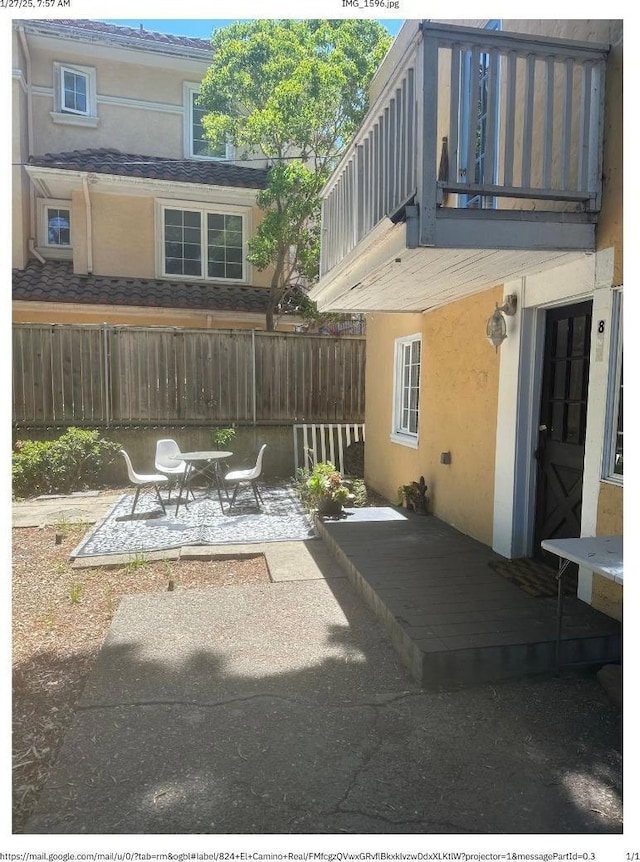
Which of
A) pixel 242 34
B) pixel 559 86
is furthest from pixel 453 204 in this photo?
pixel 242 34

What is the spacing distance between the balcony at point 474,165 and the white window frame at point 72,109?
1019cm

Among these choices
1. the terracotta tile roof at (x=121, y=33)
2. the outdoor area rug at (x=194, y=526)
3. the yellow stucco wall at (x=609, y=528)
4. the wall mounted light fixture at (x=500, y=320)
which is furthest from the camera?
the terracotta tile roof at (x=121, y=33)

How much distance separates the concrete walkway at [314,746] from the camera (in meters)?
2.15

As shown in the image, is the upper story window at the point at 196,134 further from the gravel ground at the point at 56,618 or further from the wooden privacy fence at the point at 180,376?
the gravel ground at the point at 56,618

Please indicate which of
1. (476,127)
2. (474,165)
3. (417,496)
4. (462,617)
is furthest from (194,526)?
(476,127)

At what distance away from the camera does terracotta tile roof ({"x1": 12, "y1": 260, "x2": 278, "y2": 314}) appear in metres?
10.5

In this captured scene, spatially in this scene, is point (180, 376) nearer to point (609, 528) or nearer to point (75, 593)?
point (75, 593)

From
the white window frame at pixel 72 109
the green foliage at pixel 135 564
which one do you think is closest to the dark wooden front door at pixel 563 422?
the green foliage at pixel 135 564

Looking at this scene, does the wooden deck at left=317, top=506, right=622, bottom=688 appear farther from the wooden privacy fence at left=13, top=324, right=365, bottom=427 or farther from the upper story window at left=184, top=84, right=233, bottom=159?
the upper story window at left=184, top=84, right=233, bottom=159

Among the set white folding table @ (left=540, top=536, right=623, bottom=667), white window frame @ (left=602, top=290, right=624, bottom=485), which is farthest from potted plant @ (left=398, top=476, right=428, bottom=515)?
white folding table @ (left=540, top=536, right=623, bottom=667)

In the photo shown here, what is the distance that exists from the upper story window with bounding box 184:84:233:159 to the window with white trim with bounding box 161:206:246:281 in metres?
1.81

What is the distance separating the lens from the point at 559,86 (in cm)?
394

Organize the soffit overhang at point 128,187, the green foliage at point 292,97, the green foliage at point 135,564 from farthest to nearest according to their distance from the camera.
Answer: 1. the soffit overhang at point 128,187
2. the green foliage at point 292,97
3. the green foliage at point 135,564

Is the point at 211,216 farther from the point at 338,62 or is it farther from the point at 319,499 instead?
the point at 319,499
